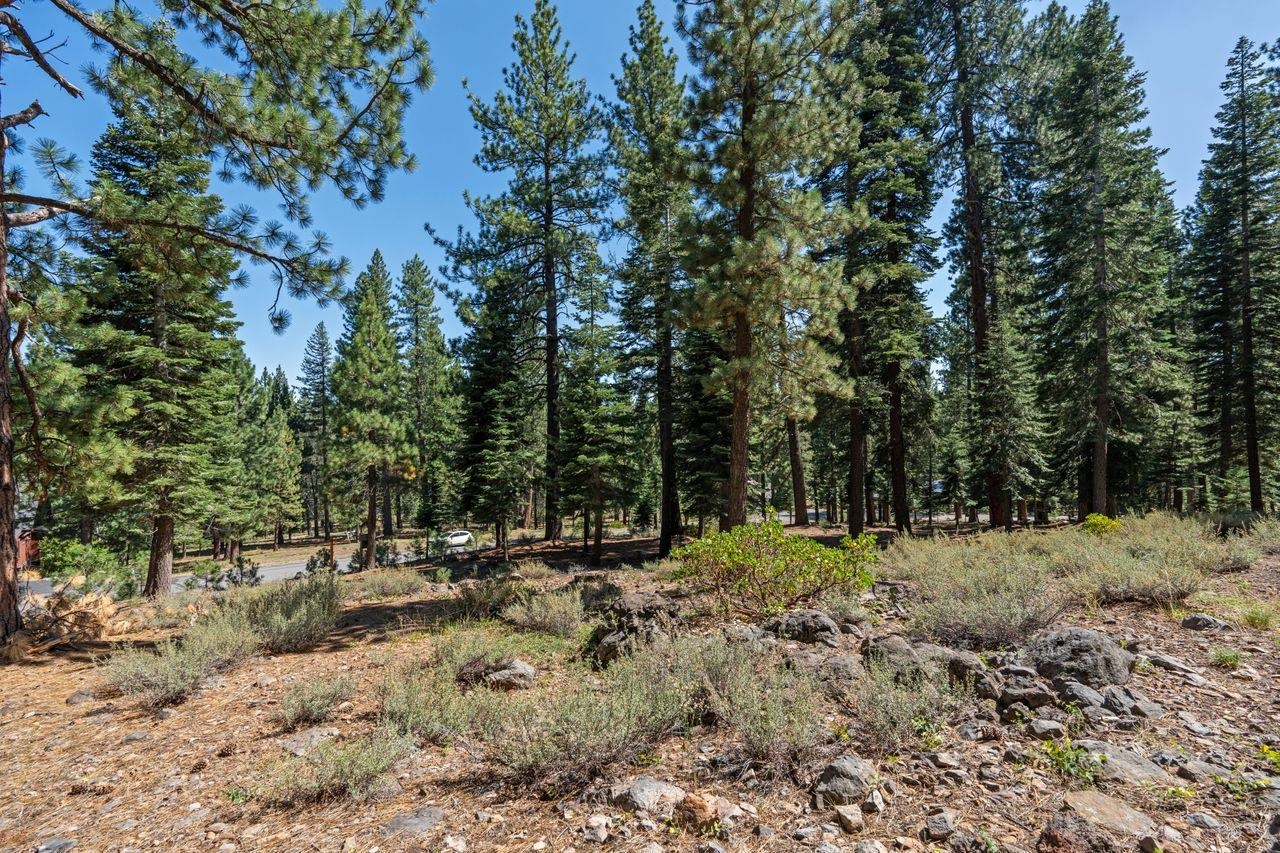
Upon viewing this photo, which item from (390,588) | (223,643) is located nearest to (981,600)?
(223,643)

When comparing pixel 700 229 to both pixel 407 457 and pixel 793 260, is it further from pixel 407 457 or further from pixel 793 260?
pixel 407 457

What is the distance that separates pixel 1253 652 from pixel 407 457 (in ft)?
65.7

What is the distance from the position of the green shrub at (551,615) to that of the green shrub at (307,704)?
285 cm

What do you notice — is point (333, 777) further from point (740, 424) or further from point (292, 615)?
point (740, 424)

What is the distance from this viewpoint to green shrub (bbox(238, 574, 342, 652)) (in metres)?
7.13

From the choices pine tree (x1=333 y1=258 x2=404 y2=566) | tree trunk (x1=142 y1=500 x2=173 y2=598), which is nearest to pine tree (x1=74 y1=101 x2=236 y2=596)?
tree trunk (x1=142 y1=500 x2=173 y2=598)

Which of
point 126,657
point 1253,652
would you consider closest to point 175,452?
point 126,657

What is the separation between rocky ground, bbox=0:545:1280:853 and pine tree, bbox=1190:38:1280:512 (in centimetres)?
2254

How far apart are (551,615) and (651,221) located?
12472 mm

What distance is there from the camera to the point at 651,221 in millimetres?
15852

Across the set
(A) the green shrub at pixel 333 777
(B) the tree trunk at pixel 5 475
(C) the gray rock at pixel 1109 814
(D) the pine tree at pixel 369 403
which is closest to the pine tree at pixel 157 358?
(D) the pine tree at pixel 369 403

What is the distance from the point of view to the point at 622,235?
1817 cm

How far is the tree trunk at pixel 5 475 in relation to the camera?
6844 millimetres

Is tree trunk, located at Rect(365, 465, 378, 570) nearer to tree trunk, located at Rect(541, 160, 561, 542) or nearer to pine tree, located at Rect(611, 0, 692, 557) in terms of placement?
tree trunk, located at Rect(541, 160, 561, 542)
